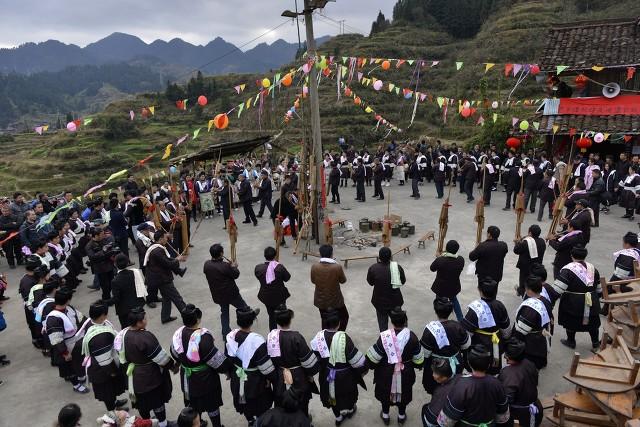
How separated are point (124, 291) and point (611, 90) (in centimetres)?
1875

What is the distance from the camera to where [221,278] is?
285 inches

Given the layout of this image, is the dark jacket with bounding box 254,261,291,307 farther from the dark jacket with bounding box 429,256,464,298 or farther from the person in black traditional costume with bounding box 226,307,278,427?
the dark jacket with bounding box 429,256,464,298

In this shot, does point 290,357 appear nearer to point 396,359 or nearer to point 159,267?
point 396,359

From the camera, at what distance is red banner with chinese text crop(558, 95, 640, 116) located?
16.9m

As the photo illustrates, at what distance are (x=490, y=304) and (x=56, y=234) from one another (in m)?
8.79

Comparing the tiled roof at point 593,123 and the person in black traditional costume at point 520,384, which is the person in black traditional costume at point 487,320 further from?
the tiled roof at point 593,123

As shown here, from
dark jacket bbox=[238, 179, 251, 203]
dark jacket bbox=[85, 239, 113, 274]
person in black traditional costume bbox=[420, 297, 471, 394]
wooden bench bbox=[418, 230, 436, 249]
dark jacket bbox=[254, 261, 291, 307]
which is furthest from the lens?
dark jacket bbox=[238, 179, 251, 203]

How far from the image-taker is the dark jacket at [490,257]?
7.81 m

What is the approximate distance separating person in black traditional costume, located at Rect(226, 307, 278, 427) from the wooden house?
52.7 feet

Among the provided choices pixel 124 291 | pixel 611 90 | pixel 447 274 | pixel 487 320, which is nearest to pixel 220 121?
pixel 124 291

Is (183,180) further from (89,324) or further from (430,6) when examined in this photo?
(430,6)

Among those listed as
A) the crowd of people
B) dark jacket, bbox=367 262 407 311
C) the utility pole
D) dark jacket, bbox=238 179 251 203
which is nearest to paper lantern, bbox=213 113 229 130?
the utility pole

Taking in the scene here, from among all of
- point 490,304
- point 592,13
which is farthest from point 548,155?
point 592,13

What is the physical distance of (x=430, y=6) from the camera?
229ft
